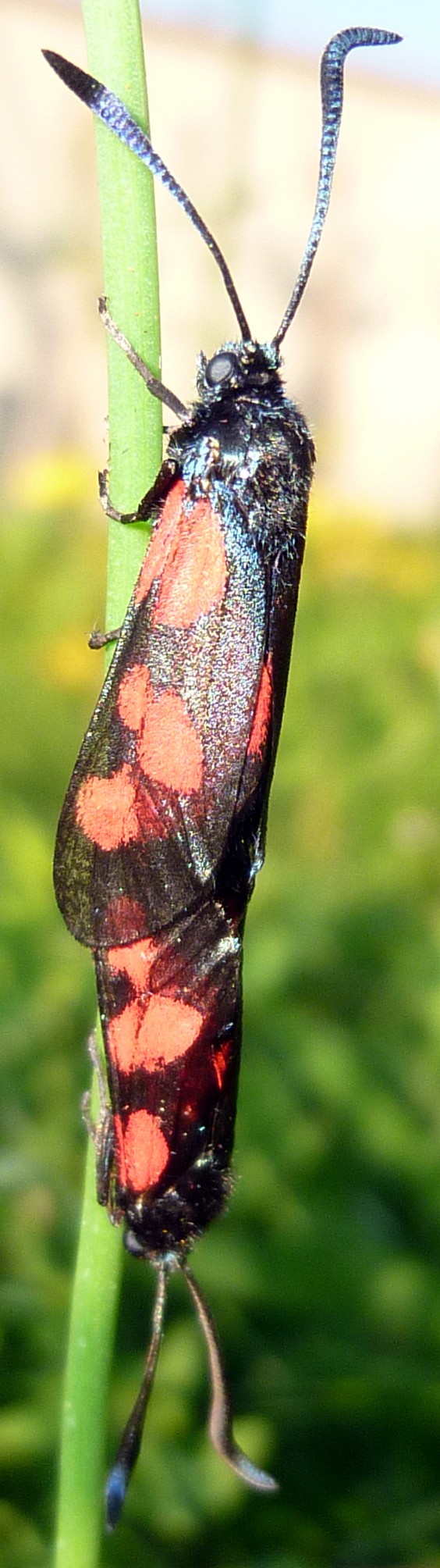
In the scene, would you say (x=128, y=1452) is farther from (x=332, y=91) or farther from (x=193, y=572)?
(x=332, y=91)

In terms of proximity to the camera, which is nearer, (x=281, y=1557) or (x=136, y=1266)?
(x=281, y=1557)

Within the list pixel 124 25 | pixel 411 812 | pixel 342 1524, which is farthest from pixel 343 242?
pixel 124 25

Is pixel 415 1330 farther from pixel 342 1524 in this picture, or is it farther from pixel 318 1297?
pixel 342 1524

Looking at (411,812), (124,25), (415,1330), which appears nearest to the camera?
Result: (124,25)

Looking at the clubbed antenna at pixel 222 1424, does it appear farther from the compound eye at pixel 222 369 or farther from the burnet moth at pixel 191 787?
the compound eye at pixel 222 369


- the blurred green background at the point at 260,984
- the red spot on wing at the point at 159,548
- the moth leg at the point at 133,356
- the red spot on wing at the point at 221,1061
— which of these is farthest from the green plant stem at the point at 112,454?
the blurred green background at the point at 260,984

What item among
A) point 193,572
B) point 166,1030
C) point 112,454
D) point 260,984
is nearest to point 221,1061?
point 166,1030
